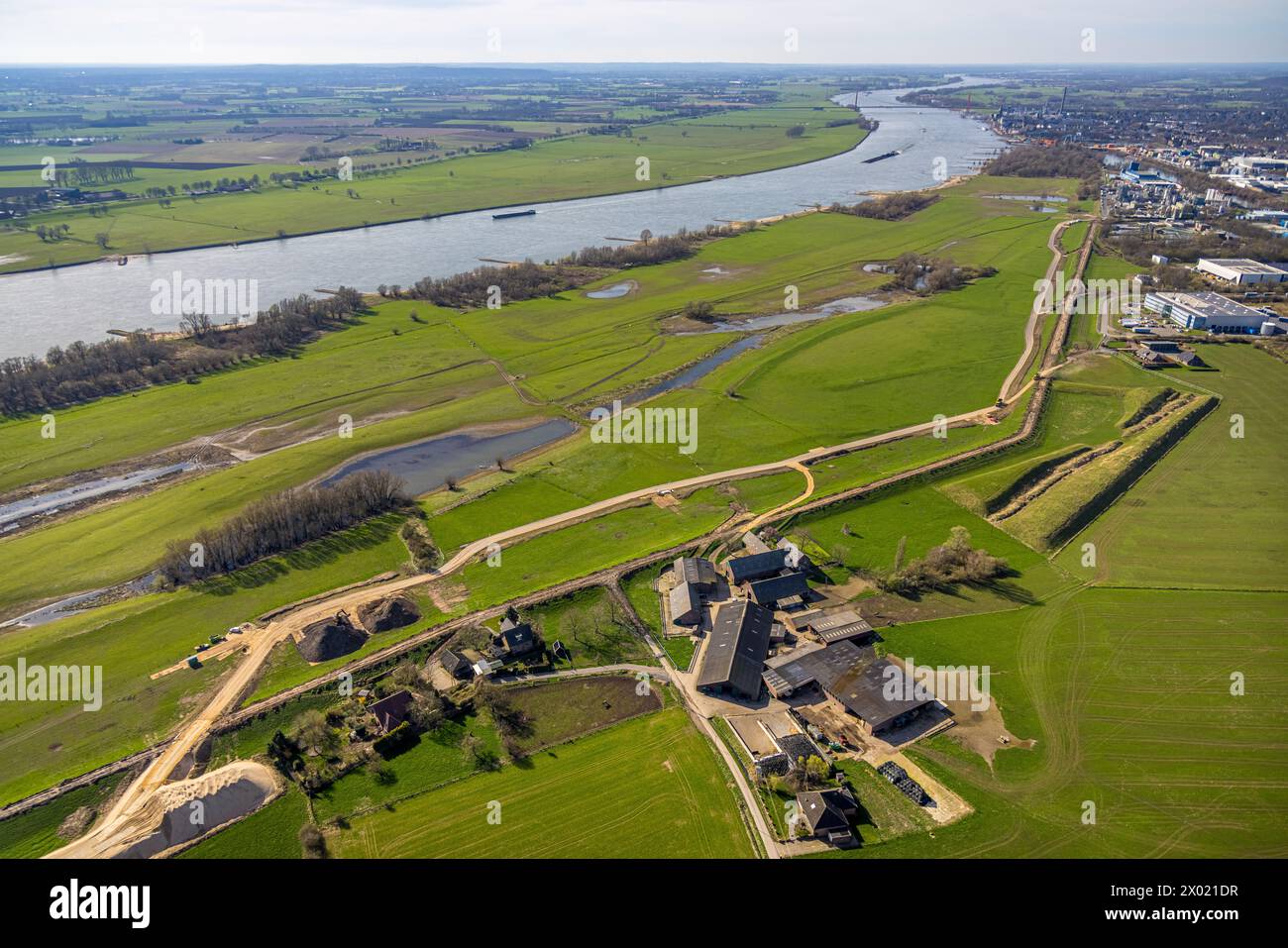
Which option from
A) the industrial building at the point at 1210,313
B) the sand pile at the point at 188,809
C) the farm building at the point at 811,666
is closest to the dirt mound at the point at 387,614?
the sand pile at the point at 188,809

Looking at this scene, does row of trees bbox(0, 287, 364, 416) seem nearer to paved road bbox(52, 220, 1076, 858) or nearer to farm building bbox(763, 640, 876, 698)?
paved road bbox(52, 220, 1076, 858)

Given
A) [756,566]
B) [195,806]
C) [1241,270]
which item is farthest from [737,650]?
[1241,270]

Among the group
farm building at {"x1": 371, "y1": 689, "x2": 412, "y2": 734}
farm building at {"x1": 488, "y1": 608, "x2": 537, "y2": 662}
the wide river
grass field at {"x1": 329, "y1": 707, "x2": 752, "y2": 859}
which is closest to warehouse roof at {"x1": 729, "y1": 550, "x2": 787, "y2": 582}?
grass field at {"x1": 329, "y1": 707, "x2": 752, "y2": 859}

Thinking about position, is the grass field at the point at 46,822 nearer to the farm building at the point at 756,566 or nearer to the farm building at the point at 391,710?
the farm building at the point at 391,710

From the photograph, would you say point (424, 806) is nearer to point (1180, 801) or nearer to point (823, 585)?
point (823, 585)

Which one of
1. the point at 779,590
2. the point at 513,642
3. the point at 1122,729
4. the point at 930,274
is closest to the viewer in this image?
the point at 1122,729

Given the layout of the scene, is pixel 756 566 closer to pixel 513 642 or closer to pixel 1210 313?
pixel 513 642

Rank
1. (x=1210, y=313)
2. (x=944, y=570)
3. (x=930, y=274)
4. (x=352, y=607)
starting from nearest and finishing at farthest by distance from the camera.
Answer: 1. (x=352, y=607)
2. (x=944, y=570)
3. (x=1210, y=313)
4. (x=930, y=274)

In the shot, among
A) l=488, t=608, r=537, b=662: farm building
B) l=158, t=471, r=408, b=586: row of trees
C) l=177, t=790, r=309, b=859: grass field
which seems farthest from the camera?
l=158, t=471, r=408, b=586: row of trees
